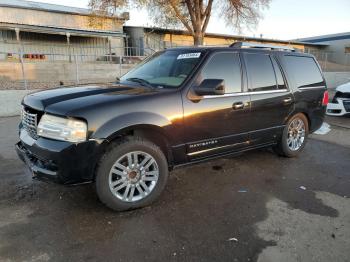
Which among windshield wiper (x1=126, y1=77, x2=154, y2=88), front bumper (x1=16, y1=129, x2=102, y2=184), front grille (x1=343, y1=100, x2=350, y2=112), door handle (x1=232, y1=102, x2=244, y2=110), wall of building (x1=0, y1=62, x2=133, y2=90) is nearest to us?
front bumper (x1=16, y1=129, x2=102, y2=184)

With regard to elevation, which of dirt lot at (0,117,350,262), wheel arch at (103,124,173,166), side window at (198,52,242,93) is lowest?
dirt lot at (0,117,350,262)

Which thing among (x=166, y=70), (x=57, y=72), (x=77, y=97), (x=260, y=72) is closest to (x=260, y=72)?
(x=260, y=72)

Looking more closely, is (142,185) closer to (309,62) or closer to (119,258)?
(119,258)

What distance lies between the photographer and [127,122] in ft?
10.7

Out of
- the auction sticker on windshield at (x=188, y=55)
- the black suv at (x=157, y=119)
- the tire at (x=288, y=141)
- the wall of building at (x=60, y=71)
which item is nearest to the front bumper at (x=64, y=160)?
the black suv at (x=157, y=119)

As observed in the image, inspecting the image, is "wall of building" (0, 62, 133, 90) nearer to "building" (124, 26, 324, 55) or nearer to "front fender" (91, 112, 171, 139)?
"building" (124, 26, 324, 55)

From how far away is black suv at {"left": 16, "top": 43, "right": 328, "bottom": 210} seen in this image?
10.2ft

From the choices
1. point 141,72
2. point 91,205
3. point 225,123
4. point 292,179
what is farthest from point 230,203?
point 141,72

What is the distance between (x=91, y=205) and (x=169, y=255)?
1292 millimetres

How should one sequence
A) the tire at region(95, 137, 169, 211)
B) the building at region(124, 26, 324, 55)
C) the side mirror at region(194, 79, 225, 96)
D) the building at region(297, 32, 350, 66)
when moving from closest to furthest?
the tire at region(95, 137, 169, 211) < the side mirror at region(194, 79, 225, 96) < the building at region(124, 26, 324, 55) < the building at region(297, 32, 350, 66)

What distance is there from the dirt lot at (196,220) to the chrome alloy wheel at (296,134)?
68cm

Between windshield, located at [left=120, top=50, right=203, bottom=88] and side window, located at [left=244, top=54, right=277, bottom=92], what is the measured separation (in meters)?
0.88

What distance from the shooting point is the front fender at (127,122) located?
10.3 feet

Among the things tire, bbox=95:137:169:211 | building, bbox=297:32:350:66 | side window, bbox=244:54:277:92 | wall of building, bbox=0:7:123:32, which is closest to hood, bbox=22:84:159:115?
tire, bbox=95:137:169:211
